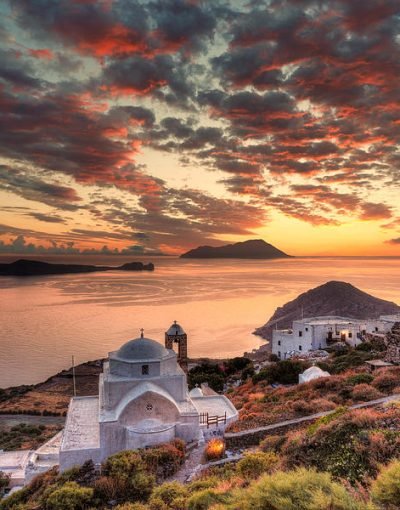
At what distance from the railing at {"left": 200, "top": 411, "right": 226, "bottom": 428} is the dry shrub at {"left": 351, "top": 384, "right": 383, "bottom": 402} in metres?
5.10

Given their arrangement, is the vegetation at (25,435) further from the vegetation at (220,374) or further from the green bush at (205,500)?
the green bush at (205,500)

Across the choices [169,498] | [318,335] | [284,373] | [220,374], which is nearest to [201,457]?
[169,498]

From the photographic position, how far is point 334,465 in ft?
24.4

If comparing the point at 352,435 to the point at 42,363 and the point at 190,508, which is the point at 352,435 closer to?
the point at 190,508

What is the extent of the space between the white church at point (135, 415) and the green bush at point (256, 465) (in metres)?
5.60

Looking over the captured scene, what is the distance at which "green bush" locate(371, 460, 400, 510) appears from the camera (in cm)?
489

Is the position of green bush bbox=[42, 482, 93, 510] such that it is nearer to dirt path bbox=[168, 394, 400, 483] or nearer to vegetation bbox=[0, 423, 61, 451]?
dirt path bbox=[168, 394, 400, 483]

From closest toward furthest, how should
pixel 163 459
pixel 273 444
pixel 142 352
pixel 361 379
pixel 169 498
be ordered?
1. pixel 169 498
2. pixel 273 444
3. pixel 163 459
4. pixel 142 352
5. pixel 361 379

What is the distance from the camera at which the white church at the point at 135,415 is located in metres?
14.0

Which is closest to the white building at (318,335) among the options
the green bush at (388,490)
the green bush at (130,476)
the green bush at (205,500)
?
the green bush at (130,476)

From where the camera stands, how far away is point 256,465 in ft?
30.1

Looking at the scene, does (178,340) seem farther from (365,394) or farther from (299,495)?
(299,495)

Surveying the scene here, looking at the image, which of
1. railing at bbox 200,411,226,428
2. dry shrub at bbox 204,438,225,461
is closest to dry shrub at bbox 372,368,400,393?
railing at bbox 200,411,226,428

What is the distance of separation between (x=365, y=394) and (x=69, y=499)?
10726 millimetres
